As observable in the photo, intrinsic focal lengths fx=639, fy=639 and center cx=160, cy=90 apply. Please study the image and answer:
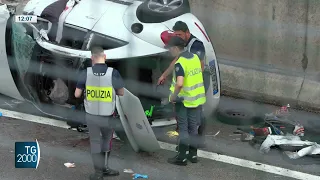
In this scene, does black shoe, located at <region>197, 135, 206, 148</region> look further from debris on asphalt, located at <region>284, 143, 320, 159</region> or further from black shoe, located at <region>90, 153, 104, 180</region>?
black shoe, located at <region>90, 153, 104, 180</region>

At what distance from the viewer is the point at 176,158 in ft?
17.2

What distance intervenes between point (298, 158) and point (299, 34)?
106cm

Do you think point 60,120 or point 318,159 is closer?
point 318,159

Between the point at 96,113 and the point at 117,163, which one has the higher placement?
the point at 96,113

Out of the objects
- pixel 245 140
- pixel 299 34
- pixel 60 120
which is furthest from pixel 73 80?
pixel 299 34

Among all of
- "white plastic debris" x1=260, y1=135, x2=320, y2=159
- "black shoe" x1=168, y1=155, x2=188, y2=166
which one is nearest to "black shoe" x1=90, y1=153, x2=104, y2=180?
"black shoe" x1=168, y1=155, x2=188, y2=166

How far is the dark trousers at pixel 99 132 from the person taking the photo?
→ 488cm

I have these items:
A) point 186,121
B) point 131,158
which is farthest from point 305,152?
point 131,158

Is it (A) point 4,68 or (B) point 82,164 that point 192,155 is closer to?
(B) point 82,164

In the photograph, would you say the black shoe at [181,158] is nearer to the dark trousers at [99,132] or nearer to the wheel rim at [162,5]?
the dark trousers at [99,132]

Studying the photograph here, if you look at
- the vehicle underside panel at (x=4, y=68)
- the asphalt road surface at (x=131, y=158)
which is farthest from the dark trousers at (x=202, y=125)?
the vehicle underside panel at (x=4, y=68)

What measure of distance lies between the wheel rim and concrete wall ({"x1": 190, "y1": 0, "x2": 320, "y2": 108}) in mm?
472

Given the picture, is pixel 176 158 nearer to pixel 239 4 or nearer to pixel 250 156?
pixel 250 156

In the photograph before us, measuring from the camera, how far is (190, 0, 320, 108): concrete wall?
17.8 ft
